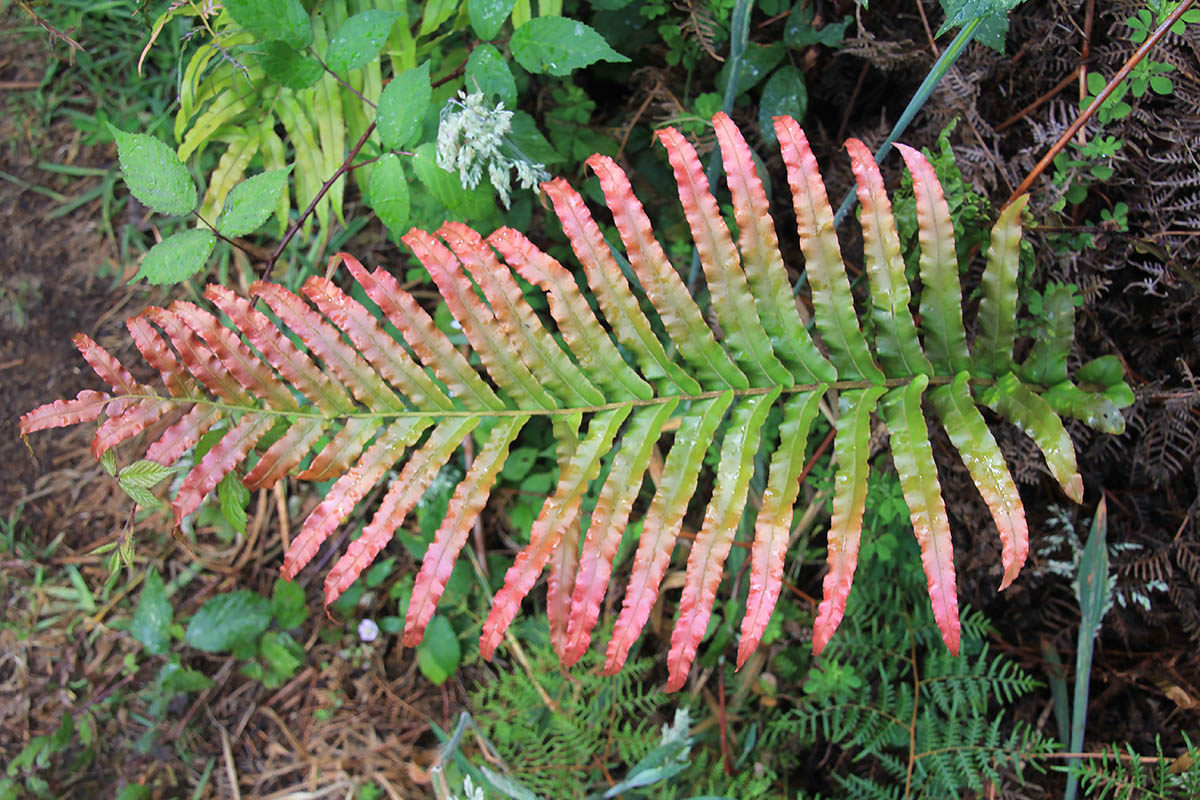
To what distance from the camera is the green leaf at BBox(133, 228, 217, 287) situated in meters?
1.62

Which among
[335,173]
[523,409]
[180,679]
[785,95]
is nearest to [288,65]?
[335,173]

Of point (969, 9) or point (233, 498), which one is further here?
point (233, 498)

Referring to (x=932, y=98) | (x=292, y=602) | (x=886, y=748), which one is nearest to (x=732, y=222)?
(x=932, y=98)

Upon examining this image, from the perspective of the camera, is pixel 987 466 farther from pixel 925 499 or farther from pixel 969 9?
pixel 969 9

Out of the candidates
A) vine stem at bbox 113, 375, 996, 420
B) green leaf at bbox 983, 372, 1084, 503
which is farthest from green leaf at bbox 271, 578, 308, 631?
green leaf at bbox 983, 372, 1084, 503

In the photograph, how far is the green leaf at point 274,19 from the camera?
156 centimetres

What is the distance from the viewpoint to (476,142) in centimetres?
150

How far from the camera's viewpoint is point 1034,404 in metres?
1.37

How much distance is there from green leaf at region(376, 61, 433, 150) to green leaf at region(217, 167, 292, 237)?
265mm

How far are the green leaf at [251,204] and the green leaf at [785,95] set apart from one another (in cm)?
119

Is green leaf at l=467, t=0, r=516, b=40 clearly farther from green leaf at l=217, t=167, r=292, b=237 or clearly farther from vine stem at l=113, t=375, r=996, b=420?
vine stem at l=113, t=375, r=996, b=420

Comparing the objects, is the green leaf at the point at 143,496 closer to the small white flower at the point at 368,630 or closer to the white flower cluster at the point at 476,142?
the white flower cluster at the point at 476,142

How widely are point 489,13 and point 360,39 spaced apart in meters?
0.29

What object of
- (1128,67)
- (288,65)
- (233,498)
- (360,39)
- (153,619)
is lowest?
(153,619)
